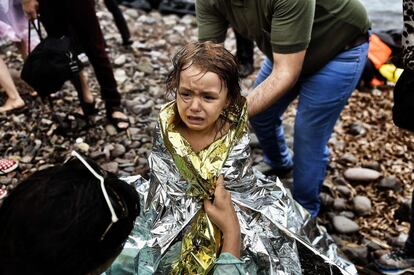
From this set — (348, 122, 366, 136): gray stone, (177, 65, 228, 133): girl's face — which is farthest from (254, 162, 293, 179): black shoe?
(177, 65, 228, 133): girl's face

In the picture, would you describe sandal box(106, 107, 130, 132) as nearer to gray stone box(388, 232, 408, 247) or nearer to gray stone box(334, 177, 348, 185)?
gray stone box(334, 177, 348, 185)

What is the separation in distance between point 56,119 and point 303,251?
2.44m

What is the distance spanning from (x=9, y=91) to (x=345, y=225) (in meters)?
2.90

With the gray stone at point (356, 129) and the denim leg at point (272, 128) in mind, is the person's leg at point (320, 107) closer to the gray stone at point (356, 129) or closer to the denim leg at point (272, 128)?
the denim leg at point (272, 128)

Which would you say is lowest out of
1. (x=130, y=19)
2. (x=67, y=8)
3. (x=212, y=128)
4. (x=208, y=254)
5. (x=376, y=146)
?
(x=376, y=146)

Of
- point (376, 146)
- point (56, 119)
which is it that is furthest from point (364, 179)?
point (56, 119)

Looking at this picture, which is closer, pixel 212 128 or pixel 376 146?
pixel 212 128

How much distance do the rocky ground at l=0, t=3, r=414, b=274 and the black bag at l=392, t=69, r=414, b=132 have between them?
1.01m

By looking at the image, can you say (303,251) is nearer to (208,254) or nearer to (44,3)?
(208,254)

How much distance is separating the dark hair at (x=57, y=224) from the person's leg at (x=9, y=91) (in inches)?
108

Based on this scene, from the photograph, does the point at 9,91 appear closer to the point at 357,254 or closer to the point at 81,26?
the point at 81,26

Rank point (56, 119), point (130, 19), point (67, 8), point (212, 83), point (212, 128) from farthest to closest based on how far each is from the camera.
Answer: point (130, 19) < point (56, 119) < point (67, 8) < point (212, 128) < point (212, 83)

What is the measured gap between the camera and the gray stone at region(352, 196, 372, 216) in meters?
3.06

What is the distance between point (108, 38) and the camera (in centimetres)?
525
